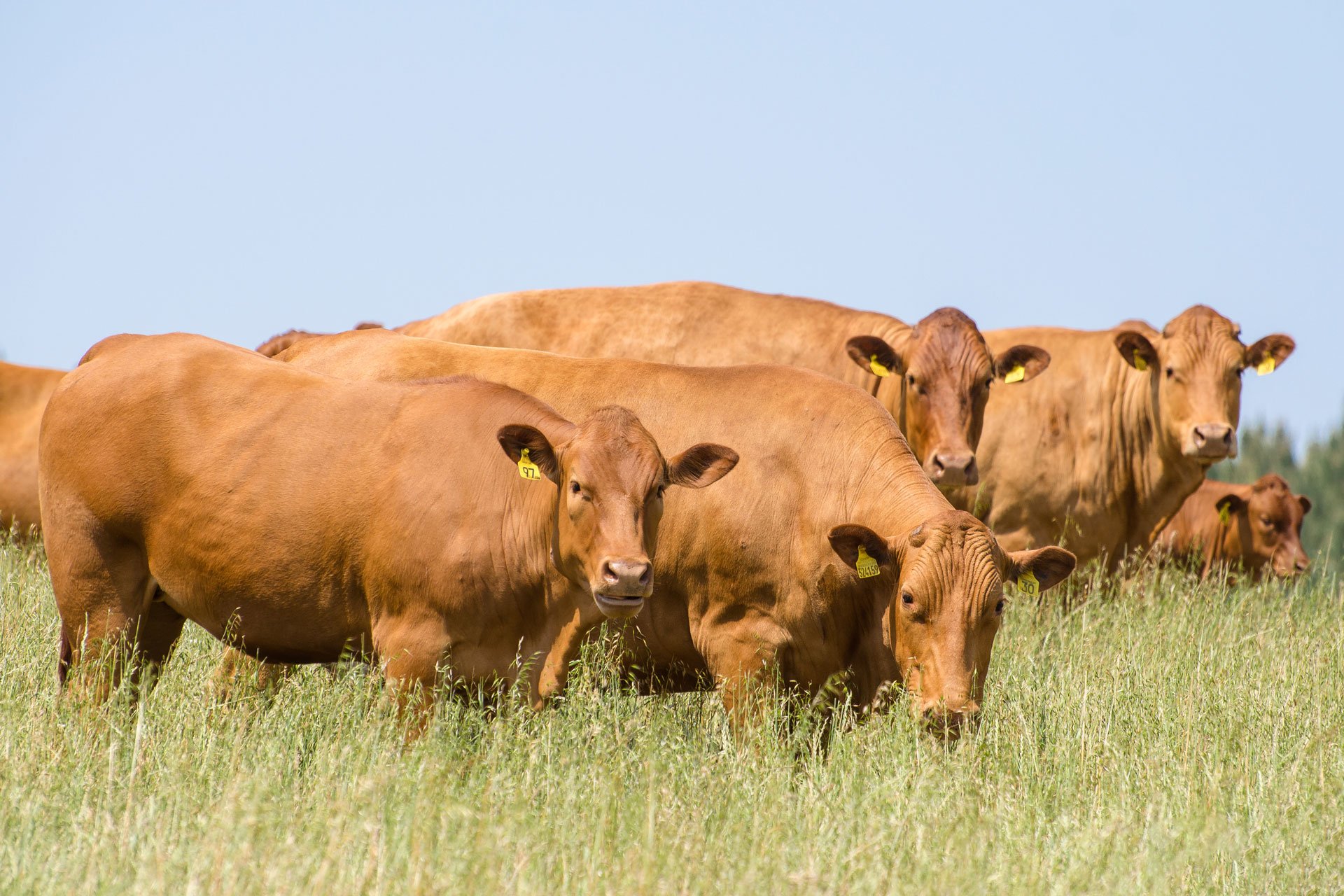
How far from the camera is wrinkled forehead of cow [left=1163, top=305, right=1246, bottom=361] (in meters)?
12.0

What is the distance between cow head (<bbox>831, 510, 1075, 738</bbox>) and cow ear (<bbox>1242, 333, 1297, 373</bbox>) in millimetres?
6572

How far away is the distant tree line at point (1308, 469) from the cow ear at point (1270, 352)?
5061 cm

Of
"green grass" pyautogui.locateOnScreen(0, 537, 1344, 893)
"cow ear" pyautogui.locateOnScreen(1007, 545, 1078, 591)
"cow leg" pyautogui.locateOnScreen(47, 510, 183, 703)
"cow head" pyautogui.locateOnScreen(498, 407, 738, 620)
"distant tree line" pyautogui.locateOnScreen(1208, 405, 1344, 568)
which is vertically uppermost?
"cow head" pyautogui.locateOnScreen(498, 407, 738, 620)

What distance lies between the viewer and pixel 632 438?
634 cm

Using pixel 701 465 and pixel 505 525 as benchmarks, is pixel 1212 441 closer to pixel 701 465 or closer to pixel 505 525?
pixel 701 465

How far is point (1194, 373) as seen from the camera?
473 inches

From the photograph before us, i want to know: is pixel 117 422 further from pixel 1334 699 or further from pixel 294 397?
pixel 1334 699

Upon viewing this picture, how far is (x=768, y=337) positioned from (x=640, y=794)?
530 cm

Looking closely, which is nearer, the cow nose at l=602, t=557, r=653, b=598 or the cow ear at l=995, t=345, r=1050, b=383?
the cow nose at l=602, t=557, r=653, b=598

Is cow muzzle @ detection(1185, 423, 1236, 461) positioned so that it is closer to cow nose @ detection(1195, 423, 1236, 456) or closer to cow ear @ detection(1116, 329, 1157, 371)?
cow nose @ detection(1195, 423, 1236, 456)

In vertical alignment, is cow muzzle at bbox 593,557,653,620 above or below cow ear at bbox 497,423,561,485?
below

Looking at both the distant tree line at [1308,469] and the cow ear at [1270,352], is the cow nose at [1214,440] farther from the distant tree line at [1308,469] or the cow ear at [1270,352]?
the distant tree line at [1308,469]

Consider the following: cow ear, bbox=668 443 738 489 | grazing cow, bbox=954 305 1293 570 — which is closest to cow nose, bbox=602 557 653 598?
cow ear, bbox=668 443 738 489

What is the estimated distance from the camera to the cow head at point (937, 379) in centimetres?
982
